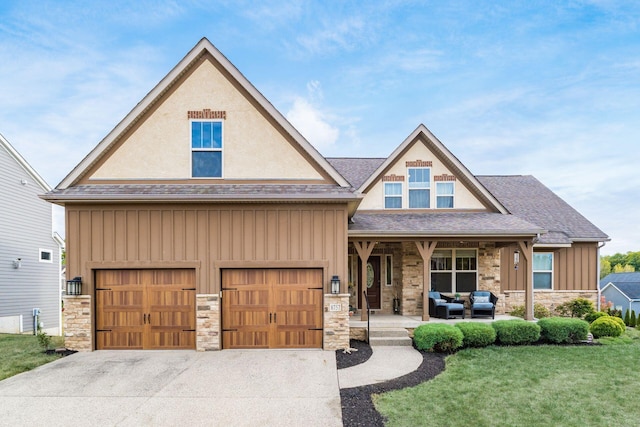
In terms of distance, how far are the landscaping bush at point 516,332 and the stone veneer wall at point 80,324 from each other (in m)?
10.4

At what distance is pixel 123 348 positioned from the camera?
9.19m

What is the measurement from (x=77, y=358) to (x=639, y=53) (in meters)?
21.0

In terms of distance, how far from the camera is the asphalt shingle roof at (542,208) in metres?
14.2

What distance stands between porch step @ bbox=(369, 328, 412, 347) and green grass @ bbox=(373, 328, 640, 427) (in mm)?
1417

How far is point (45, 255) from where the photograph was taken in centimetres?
1789

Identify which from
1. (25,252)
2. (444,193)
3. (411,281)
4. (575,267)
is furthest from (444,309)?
(25,252)

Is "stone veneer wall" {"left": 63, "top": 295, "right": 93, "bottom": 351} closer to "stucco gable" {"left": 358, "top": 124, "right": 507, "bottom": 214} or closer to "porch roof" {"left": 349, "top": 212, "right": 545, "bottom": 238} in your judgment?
"porch roof" {"left": 349, "top": 212, "right": 545, "bottom": 238}

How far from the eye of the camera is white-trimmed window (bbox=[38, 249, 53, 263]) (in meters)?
17.4

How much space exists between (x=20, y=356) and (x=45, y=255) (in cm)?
1115

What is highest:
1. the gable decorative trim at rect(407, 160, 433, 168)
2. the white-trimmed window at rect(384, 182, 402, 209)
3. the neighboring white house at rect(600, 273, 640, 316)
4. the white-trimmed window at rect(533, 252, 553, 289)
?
the gable decorative trim at rect(407, 160, 433, 168)

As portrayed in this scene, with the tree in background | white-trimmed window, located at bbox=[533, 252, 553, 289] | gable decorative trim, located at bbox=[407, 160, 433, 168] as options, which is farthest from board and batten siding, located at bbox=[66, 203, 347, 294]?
the tree in background

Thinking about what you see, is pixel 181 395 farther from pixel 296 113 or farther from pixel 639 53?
pixel 296 113

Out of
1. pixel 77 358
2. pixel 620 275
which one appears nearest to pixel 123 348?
pixel 77 358

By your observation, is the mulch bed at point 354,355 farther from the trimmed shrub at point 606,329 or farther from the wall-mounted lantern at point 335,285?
the trimmed shrub at point 606,329
